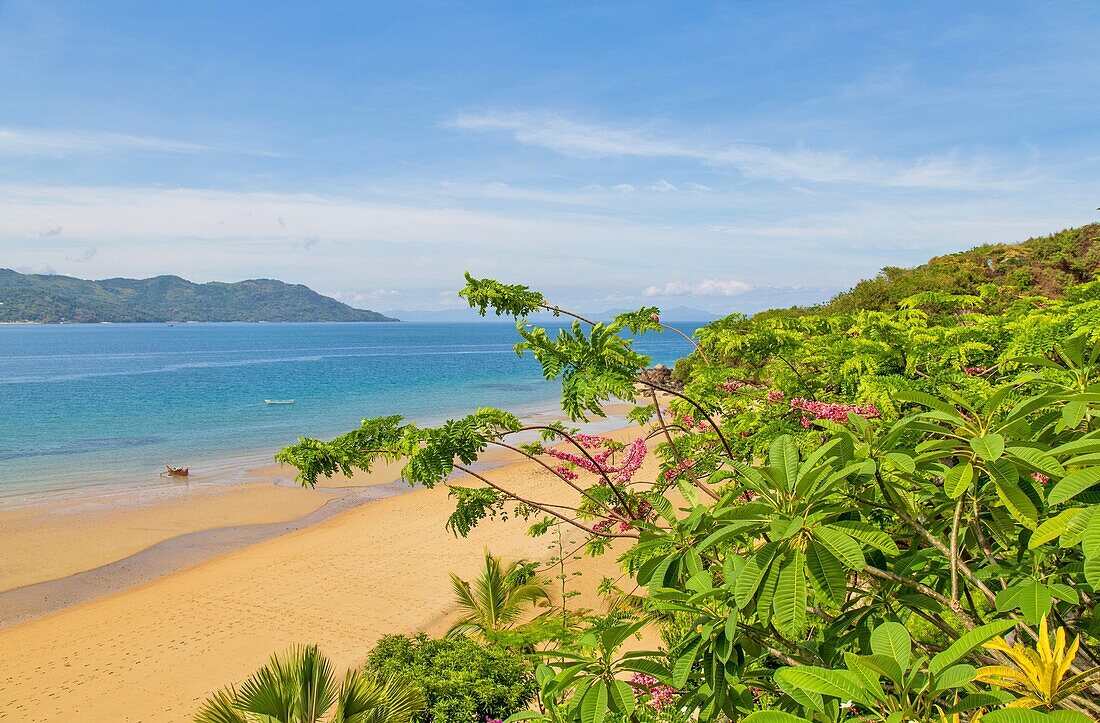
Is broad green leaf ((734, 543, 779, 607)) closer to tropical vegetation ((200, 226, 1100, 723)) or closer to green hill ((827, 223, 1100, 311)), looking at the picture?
tropical vegetation ((200, 226, 1100, 723))

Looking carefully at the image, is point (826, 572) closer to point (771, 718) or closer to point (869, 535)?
point (869, 535)

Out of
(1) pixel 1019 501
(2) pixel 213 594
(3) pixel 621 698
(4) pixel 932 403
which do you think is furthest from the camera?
(2) pixel 213 594

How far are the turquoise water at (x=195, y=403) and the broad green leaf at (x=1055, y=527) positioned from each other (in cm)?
2453

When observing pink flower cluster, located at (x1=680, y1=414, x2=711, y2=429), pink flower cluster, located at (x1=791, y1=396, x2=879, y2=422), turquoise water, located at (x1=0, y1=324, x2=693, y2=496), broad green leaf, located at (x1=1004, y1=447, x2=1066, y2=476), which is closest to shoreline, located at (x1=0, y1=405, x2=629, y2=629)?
turquoise water, located at (x1=0, y1=324, x2=693, y2=496)

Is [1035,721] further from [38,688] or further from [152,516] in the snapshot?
[152,516]

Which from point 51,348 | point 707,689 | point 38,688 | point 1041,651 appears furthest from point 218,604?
point 51,348

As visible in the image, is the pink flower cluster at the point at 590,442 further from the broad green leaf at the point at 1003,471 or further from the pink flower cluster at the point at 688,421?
the broad green leaf at the point at 1003,471

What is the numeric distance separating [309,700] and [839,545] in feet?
16.8

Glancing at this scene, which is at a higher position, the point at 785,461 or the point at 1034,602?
the point at 785,461

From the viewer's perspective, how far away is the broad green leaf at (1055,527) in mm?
1656

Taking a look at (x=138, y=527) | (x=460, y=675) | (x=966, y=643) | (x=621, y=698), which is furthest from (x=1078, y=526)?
(x=138, y=527)

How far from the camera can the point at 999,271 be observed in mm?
20359

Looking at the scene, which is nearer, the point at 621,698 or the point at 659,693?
the point at 621,698

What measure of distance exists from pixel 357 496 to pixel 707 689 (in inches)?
804
